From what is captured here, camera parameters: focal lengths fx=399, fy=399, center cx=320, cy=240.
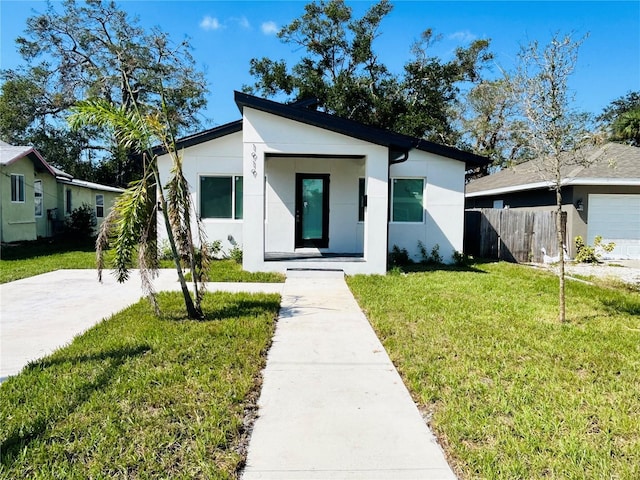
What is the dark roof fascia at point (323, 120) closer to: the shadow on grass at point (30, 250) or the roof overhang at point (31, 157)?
the shadow on grass at point (30, 250)

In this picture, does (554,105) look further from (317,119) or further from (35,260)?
(35,260)

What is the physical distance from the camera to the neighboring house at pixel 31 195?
14758 millimetres

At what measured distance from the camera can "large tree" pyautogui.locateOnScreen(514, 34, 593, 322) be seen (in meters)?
5.48

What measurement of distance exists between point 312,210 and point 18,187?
12306 mm

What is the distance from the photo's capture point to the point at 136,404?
3189 mm

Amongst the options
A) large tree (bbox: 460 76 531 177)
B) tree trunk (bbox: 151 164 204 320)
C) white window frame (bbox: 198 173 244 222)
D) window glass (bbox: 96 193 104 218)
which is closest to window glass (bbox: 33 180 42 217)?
window glass (bbox: 96 193 104 218)

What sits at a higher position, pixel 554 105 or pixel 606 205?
pixel 554 105

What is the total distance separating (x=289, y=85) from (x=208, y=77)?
23.2 feet

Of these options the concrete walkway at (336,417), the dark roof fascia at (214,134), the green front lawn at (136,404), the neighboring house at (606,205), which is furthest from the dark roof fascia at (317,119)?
the neighboring house at (606,205)

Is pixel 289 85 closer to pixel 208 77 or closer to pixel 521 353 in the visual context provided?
pixel 208 77

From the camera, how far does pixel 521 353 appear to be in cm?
447

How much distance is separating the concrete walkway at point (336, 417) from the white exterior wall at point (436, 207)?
687 cm

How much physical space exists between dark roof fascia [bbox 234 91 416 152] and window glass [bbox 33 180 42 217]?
13.0 meters

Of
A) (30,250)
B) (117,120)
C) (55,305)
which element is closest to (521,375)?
(117,120)
